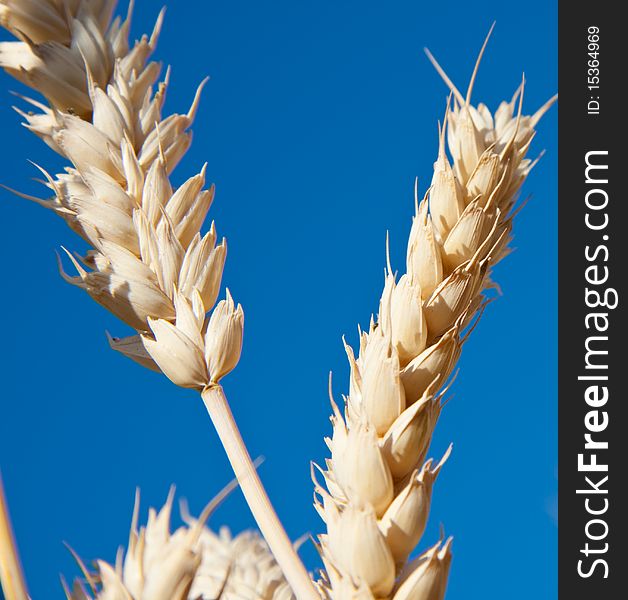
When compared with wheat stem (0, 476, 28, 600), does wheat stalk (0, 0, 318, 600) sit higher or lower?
higher

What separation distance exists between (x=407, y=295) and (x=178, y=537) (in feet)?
0.84

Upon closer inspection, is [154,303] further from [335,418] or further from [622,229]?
[622,229]

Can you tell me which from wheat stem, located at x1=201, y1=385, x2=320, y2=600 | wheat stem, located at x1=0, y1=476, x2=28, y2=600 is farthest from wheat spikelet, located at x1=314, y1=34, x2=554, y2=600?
wheat stem, located at x1=0, y1=476, x2=28, y2=600

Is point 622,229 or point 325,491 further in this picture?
point 622,229

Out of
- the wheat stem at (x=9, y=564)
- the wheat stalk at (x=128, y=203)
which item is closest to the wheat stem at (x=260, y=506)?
the wheat stalk at (x=128, y=203)

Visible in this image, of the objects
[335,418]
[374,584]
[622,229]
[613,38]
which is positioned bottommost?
Result: [374,584]

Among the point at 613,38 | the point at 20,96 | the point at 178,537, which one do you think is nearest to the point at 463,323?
the point at 178,537

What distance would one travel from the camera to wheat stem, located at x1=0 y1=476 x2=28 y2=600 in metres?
0.38

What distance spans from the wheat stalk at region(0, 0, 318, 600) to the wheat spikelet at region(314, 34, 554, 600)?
0.33 feet

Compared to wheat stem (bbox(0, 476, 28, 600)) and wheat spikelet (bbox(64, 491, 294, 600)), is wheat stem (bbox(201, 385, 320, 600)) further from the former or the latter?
wheat stem (bbox(0, 476, 28, 600))

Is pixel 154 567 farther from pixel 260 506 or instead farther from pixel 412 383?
pixel 412 383

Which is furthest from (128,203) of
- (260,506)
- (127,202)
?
(260,506)

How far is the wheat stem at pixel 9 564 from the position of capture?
14.8 inches

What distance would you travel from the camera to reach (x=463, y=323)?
2.13 feet
